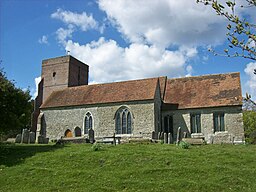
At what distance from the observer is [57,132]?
109 ft

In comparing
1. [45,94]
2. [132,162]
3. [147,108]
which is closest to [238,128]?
[147,108]

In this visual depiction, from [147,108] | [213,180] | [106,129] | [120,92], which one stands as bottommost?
[213,180]

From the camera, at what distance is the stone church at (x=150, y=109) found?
2842cm

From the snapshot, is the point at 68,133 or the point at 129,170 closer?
the point at 129,170

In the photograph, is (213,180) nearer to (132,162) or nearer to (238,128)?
(132,162)

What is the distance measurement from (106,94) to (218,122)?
504 inches

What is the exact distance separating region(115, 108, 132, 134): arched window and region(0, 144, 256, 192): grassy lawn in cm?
1287

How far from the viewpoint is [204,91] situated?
31156 mm

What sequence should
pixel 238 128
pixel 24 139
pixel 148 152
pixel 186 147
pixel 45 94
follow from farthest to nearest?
1. pixel 45 94
2. pixel 238 128
3. pixel 24 139
4. pixel 186 147
5. pixel 148 152

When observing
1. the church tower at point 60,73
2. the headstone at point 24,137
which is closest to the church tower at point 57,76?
the church tower at point 60,73

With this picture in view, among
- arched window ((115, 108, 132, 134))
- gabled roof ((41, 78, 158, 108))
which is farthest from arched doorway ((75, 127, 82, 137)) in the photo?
arched window ((115, 108, 132, 134))

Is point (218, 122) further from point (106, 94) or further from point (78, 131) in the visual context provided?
point (78, 131)

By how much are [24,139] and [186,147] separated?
13395 millimetres

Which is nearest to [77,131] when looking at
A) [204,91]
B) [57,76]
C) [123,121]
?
[123,121]
